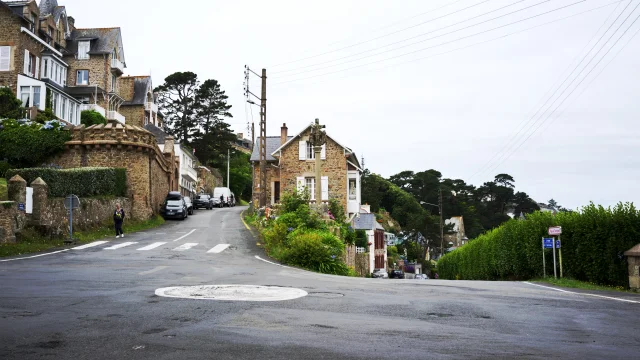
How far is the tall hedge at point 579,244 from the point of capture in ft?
71.4

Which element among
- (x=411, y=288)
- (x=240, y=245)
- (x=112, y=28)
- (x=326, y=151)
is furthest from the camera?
(x=112, y=28)

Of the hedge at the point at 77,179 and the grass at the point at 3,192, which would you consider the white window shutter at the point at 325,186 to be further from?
the grass at the point at 3,192

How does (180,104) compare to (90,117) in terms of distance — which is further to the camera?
(180,104)

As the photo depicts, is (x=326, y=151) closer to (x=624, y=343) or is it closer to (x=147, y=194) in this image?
(x=147, y=194)

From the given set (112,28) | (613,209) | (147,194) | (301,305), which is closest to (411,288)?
Answer: (301,305)

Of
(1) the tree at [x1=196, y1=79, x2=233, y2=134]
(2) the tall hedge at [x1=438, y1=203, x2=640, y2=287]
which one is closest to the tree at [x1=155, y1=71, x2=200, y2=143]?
(1) the tree at [x1=196, y1=79, x2=233, y2=134]

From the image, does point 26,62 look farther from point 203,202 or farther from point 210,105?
point 210,105

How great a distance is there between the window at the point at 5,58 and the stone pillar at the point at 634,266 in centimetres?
4538

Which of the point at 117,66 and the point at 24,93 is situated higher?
the point at 117,66

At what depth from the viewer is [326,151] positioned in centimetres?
4969

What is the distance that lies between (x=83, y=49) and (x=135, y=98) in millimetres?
11265

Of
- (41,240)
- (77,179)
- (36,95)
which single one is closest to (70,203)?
(41,240)

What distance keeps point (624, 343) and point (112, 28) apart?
6540 centimetres

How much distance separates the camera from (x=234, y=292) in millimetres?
11586
